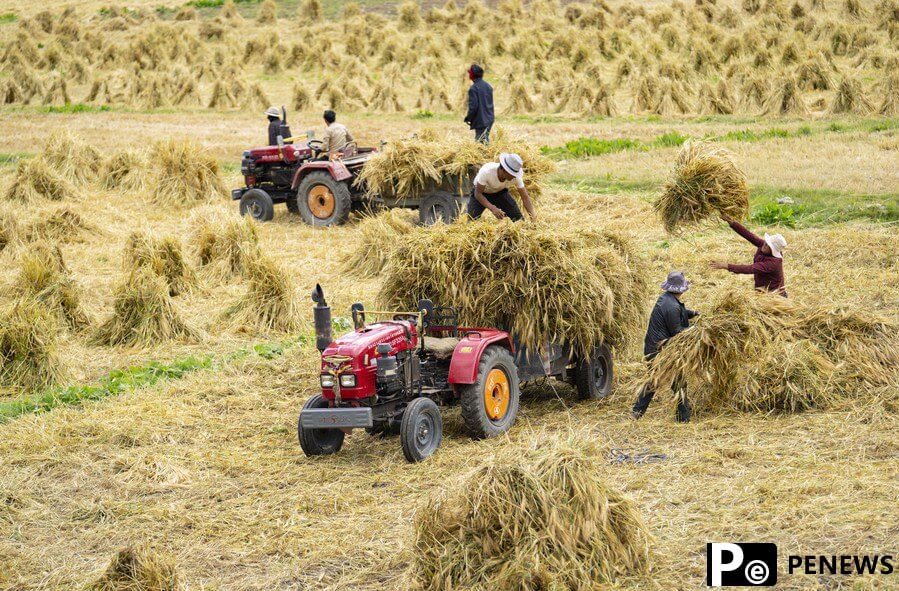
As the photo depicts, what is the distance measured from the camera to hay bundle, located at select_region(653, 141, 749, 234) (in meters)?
11.2

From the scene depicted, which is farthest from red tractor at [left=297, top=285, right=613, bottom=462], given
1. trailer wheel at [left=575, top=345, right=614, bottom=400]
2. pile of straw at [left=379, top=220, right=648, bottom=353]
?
trailer wheel at [left=575, top=345, right=614, bottom=400]

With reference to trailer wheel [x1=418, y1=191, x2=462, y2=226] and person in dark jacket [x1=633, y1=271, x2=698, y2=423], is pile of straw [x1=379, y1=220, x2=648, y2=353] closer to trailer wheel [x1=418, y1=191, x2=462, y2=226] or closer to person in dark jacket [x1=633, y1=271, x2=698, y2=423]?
person in dark jacket [x1=633, y1=271, x2=698, y2=423]

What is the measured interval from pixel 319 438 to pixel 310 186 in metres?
9.29

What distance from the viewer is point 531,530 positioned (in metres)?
6.39

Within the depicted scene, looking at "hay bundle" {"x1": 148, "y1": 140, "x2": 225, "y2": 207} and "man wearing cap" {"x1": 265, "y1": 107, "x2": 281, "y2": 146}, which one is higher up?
"man wearing cap" {"x1": 265, "y1": 107, "x2": 281, "y2": 146}

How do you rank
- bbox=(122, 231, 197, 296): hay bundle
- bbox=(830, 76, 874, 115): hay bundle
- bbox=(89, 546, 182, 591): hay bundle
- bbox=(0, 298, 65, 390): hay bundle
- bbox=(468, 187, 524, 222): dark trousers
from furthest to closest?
bbox=(830, 76, 874, 115): hay bundle → bbox=(122, 231, 197, 296): hay bundle → bbox=(468, 187, 524, 222): dark trousers → bbox=(0, 298, 65, 390): hay bundle → bbox=(89, 546, 182, 591): hay bundle

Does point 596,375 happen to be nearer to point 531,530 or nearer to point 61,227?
point 531,530

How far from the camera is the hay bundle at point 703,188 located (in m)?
11.2

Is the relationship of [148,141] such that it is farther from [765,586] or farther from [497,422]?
[765,586]

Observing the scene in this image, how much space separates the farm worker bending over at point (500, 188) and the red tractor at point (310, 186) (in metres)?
4.38

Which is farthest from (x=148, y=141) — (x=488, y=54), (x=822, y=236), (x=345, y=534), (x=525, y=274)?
(x=345, y=534)

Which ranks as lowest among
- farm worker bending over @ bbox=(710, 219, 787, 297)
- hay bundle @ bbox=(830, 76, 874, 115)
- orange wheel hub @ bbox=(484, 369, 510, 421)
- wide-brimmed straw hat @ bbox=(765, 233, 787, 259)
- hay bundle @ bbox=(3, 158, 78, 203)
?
orange wheel hub @ bbox=(484, 369, 510, 421)

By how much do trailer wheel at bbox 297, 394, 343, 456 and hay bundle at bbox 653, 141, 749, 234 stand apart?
4.35m

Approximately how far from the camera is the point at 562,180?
63.9ft
